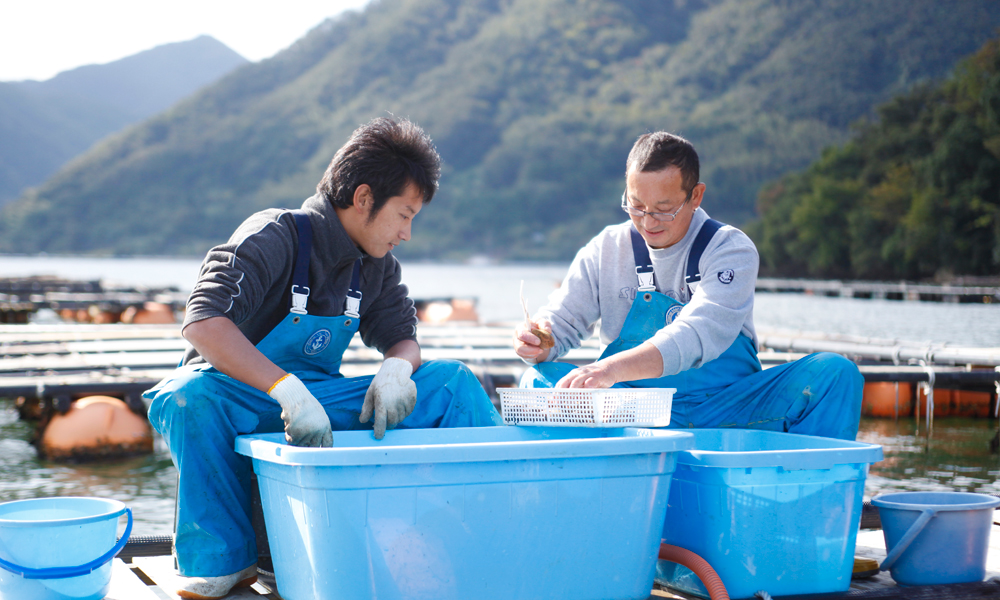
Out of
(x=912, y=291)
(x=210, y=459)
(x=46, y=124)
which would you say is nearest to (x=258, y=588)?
(x=210, y=459)

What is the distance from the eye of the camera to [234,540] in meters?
2.44

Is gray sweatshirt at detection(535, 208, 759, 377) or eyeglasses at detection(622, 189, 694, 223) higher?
eyeglasses at detection(622, 189, 694, 223)

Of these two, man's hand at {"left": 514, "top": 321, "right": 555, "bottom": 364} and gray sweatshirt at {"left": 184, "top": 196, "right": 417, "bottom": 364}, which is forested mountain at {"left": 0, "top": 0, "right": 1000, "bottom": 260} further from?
gray sweatshirt at {"left": 184, "top": 196, "right": 417, "bottom": 364}

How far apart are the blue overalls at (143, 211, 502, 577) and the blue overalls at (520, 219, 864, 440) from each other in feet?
1.27

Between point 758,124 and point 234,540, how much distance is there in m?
130

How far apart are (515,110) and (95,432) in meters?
142

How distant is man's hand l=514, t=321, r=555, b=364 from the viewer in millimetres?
3068

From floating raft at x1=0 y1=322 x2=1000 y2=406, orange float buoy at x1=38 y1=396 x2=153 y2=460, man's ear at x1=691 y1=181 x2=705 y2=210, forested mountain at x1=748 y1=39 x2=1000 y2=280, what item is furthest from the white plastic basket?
forested mountain at x1=748 y1=39 x2=1000 y2=280

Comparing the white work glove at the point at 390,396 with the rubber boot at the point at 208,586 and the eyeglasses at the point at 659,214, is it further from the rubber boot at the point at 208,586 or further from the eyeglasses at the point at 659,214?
the eyeglasses at the point at 659,214

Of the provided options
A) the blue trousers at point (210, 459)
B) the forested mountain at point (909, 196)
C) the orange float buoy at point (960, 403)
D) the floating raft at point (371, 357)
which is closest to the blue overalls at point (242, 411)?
the blue trousers at point (210, 459)

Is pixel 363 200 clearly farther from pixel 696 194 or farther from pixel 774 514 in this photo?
pixel 774 514

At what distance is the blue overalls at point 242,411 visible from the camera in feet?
7.88

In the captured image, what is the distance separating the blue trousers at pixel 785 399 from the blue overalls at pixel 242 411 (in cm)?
39

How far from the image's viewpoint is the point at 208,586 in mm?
2369
